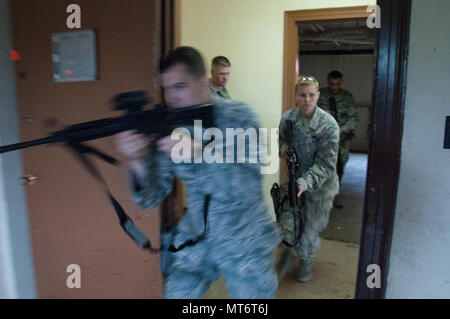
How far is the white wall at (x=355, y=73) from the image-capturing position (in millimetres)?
8234

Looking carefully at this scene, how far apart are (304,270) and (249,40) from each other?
1.87 meters

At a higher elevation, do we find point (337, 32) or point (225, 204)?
point (337, 32)

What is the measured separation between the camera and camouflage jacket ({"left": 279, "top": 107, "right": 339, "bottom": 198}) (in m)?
2.06

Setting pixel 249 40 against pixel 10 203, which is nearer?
pixel 10 203

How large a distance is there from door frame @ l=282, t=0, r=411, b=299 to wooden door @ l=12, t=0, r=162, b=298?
85 cm

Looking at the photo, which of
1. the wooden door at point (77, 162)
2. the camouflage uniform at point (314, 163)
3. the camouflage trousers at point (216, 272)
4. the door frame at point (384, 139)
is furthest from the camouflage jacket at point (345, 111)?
the camouflage trousers at point (216, 272)

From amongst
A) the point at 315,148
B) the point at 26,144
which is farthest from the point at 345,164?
the point at 26,144

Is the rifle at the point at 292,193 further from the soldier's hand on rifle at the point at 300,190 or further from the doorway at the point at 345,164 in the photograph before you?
the doorway at the point at 345,164

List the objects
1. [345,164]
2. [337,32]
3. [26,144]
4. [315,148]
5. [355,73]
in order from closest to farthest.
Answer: [26,144]
[315,148]
[345,164]
[337,32]
[355,73]

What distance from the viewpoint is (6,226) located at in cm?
161

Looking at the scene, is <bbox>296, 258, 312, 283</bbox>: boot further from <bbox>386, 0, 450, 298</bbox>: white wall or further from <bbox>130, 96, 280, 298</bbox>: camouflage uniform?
<bbox>130, 96, 280, 298</bbox>: camouflage uniform

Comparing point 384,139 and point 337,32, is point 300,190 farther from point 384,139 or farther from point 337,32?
point 337,32

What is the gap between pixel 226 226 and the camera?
43.0 inches
